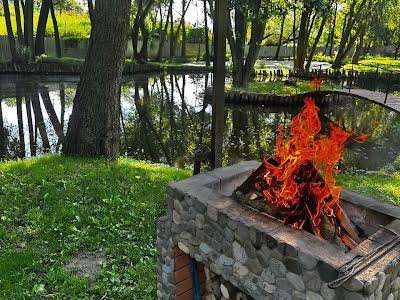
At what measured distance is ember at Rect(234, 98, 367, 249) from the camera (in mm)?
3252

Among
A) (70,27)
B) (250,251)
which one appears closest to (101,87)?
(250,251)

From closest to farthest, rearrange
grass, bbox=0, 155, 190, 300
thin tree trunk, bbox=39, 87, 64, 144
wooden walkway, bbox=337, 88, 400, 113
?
grass, bbox=0, 155, 190, 300 → wooden walkway, bbox=337, 88, 400, 113 → thin tree trunk, bbox=39, 87, 64, 144

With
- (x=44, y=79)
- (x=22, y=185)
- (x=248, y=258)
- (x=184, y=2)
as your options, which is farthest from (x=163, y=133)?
(x=184, y=2)

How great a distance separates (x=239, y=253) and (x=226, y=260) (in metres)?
0.21

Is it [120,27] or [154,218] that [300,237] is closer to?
[154,218]

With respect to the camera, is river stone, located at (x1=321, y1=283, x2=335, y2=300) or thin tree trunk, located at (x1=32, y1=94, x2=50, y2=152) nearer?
river stone, located at (x1=321, y1=283, x2=335, y2=300)

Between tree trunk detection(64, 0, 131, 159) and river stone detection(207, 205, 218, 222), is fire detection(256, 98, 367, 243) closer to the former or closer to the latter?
river stone detection(207, 205, 218, 222)

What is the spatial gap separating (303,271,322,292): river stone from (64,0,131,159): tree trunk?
705cm

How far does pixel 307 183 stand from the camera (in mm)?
3404

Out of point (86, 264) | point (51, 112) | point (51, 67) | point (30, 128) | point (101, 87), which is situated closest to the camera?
point (86, 264)

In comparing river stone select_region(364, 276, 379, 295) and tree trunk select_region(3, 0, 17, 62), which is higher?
tree trunk select_region(3, 0, 17, 62)

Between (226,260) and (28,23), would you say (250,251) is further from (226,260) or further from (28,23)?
(28,23)

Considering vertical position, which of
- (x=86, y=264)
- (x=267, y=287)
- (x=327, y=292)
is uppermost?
(x=327, y=292)

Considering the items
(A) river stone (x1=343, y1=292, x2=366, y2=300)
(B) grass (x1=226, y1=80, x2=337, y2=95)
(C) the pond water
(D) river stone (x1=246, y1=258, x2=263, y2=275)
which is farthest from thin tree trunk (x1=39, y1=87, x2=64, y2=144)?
(A) river stone (x1=343, y1=292, x2=366, y2=300)
